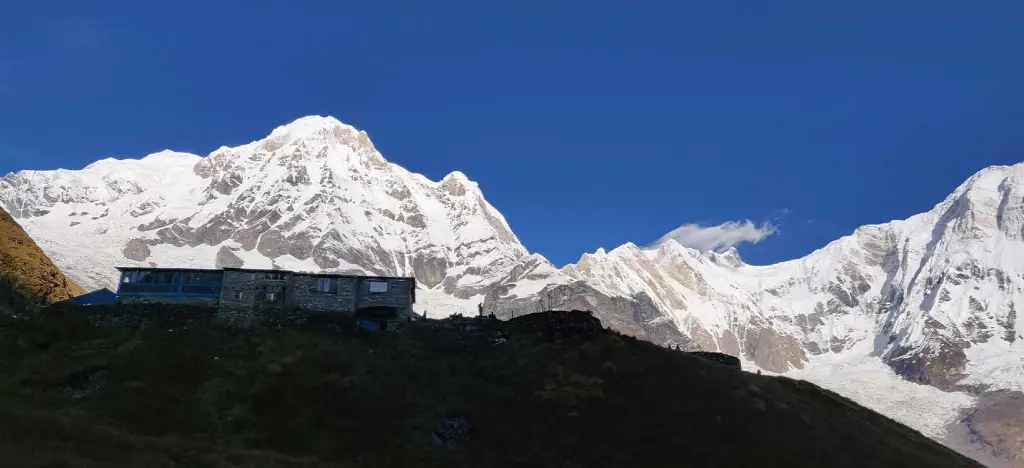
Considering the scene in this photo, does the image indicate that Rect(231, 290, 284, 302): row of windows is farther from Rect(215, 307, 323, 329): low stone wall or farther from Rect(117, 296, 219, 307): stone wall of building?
Rect(117, 296, 219, 307): stone wall of building

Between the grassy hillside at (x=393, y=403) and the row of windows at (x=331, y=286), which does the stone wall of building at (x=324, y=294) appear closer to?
the row of windows at (x=331, y=286)

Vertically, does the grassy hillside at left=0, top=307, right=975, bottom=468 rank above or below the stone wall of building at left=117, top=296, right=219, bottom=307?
below

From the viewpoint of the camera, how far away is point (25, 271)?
9825cm

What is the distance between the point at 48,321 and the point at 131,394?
18588mm

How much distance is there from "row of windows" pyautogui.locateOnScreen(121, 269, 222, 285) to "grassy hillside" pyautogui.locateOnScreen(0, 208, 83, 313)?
10.7 meters

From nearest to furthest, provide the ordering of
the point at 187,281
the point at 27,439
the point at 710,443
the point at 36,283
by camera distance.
Answer: the point at 27,439 < the point at 710,443 < the point at 187,281 < the point at 36,283

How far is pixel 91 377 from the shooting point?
2291 inches

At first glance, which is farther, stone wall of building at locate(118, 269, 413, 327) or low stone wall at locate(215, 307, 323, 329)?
stone wall of building at locate(118, 269, 413, 327)

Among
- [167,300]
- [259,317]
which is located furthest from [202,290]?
[259,317]

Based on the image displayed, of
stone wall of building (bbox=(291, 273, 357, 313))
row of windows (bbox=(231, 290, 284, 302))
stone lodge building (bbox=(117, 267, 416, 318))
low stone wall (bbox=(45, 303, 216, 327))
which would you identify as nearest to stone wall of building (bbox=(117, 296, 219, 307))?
stone lodge building (bbox=(117, 267, 416, 318))

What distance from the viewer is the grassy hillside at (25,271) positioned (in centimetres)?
9119

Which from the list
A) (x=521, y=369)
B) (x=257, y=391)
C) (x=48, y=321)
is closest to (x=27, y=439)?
(x=257, y=391)

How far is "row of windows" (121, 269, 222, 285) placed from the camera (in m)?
80.3

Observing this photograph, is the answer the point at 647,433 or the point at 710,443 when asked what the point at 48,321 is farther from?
the point at 710,443
